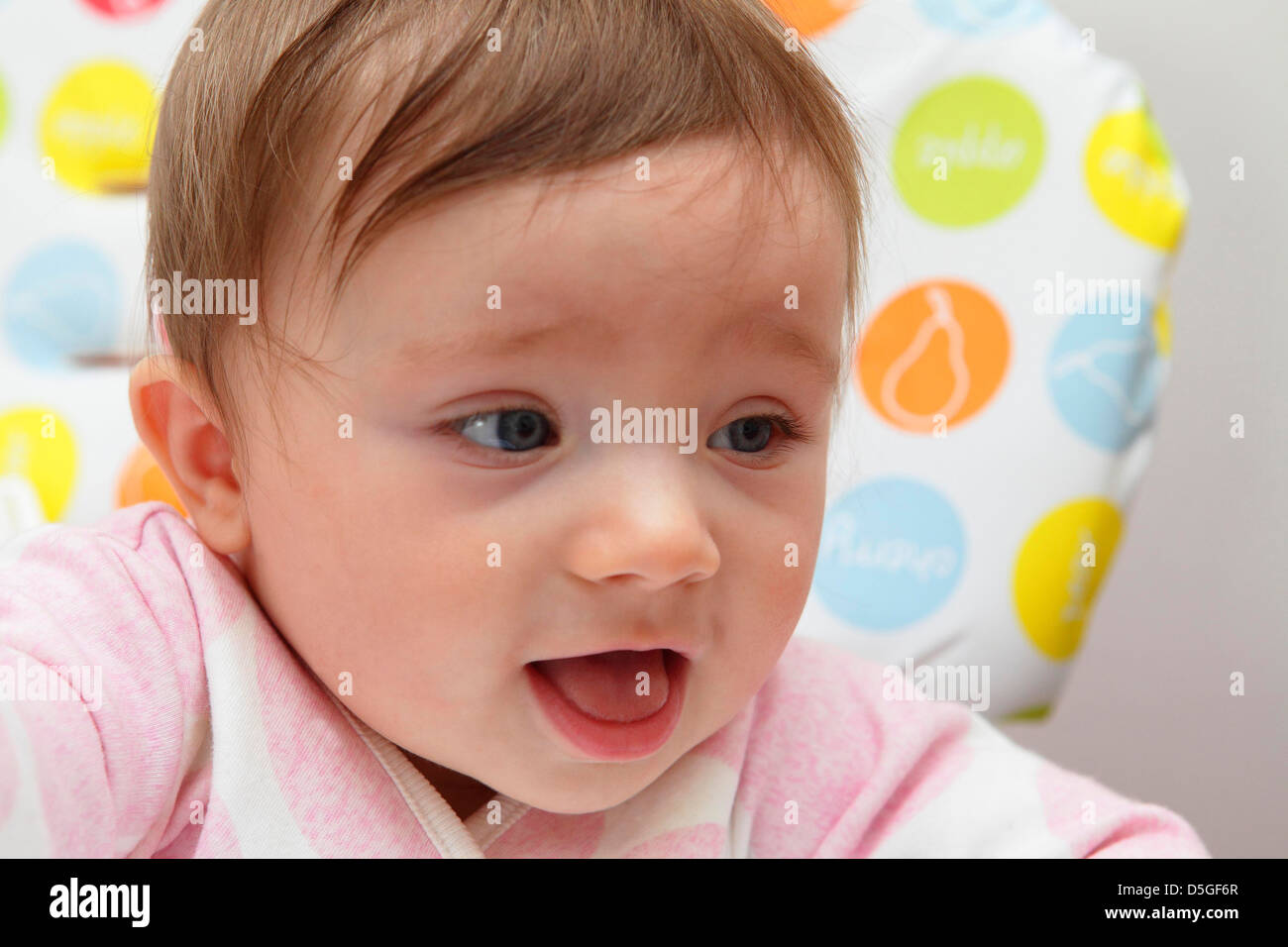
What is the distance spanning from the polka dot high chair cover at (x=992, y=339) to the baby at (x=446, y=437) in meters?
0.23

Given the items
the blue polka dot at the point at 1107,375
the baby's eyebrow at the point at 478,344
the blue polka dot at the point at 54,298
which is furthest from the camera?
the blue polka dot at the point at 54,298

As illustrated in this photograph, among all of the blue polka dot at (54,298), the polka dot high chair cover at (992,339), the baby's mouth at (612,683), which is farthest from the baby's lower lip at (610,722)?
the blue polka dot at (54,298)

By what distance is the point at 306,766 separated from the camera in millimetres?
595

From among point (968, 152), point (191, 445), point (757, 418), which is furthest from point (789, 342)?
point (968, 152)

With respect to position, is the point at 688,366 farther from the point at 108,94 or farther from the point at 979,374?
the point at 108,94

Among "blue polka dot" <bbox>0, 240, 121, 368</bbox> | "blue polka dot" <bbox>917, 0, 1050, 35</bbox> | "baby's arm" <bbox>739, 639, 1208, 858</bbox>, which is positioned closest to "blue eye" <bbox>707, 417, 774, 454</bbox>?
"baby's arm" <bbox>739, 639, 1208, 858</bbox>

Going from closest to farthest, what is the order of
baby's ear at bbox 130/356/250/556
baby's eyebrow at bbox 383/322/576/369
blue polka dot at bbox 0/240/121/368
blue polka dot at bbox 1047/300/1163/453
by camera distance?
baby's eyebrow at bbox 383/322/576/369, baby's ear at bbox 130/356/250/556, blue polka dot at bbox 1047/300/1163/453, blue polka dot at bbox 0/240/121/368

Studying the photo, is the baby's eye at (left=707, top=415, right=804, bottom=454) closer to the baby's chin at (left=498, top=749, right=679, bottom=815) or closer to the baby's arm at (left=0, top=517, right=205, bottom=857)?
the baby's chin at (left=498, top=749, right=679, bottom=815)

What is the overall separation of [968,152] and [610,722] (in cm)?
54

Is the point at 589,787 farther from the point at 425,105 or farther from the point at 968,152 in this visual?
the point at 968,152

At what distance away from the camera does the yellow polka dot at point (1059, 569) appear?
84cm

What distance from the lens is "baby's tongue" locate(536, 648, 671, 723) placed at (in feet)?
1.79

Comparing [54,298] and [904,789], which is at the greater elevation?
[54,298]

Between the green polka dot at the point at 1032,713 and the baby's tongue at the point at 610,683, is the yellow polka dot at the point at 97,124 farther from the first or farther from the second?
the green polka dot at the point at 1032,713
